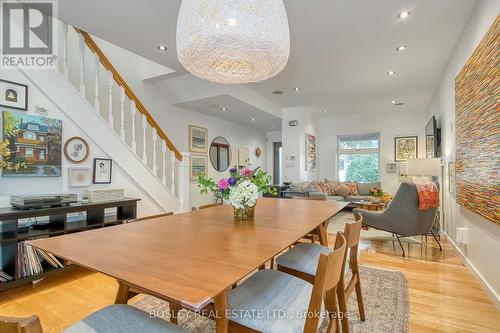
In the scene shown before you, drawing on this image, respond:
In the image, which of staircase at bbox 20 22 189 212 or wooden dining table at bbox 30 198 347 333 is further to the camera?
staircase at bbox 20 22 189 212

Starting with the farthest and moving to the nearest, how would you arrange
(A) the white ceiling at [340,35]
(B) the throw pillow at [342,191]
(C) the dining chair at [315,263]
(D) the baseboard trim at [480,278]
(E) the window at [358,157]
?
(E) the window at [358,157], (B) the throw pillow at [342,191], (A) the white ceiling at [340,35], (D) the baseboard trim at [480,278], (C) the dining chair at [315,263]

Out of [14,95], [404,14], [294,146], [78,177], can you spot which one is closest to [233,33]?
[404,14]

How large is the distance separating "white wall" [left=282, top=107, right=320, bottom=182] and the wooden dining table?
471 centimetres

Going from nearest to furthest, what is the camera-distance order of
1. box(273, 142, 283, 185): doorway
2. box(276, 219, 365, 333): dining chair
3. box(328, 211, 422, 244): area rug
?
box(276, 219, 365, 333): dining chair
box(328, 211, 422, 244): area rug
box(273, 142, 283, 185): doorway

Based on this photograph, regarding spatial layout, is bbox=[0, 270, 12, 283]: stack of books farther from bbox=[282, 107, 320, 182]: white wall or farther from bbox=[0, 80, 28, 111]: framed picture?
bbox=[282, 107, 320, 182]: white wall

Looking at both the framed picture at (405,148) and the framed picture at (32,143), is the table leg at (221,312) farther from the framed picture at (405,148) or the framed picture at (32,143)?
the framed picture at (405,148)

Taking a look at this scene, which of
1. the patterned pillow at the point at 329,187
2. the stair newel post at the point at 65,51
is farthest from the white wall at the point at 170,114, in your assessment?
the patterned pillow at the point at 329,187

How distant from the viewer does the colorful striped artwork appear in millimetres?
1855

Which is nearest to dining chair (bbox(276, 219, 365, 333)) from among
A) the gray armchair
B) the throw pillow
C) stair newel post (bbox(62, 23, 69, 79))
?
the gray armchair

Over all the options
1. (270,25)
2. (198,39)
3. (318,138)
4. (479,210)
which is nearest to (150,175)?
(198,39)

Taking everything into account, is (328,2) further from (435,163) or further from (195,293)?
(435,163)

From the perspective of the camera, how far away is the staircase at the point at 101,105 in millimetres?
2750

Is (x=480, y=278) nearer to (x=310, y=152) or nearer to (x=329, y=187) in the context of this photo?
(x=329, y=187)

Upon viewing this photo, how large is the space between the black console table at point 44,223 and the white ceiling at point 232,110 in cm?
242
